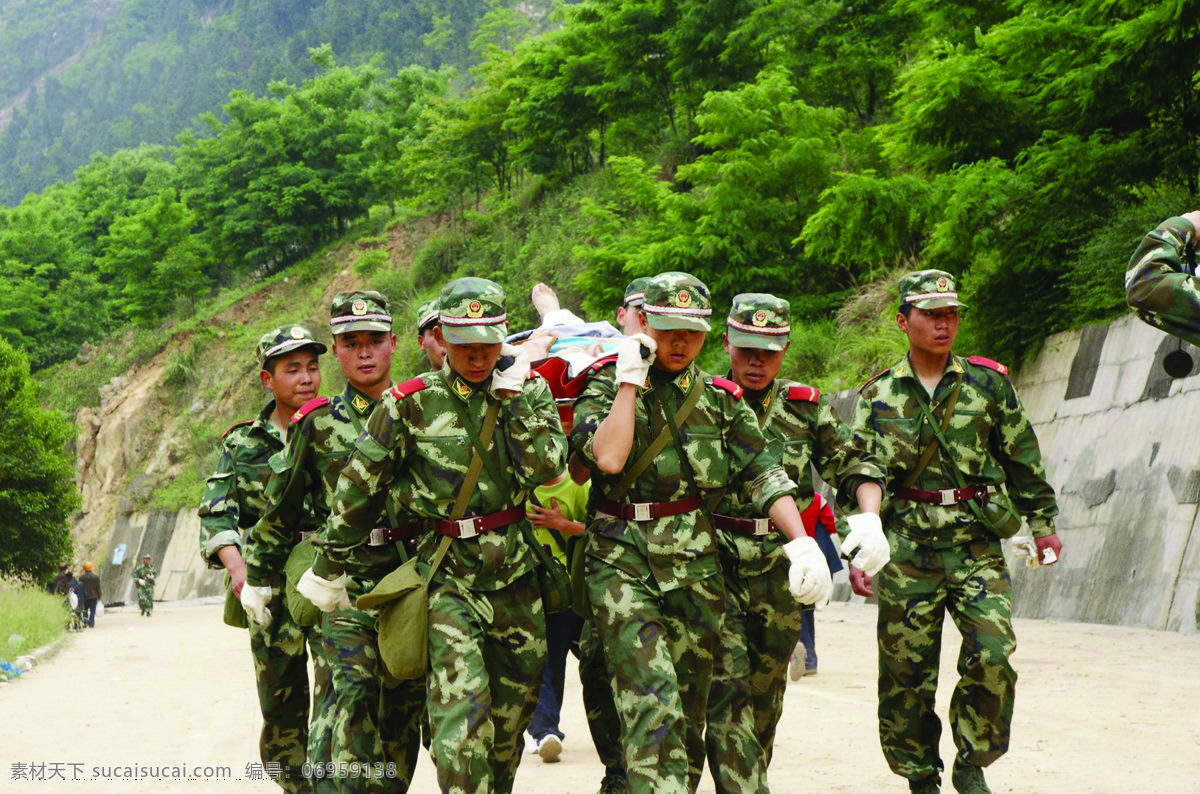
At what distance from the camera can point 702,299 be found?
636 cm

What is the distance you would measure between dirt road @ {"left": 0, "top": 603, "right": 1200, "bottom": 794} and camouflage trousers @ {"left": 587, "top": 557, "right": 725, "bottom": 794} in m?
1.67

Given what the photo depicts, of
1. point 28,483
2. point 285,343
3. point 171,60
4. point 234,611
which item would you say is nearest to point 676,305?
point 285,343

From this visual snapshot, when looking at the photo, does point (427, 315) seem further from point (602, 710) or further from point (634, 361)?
point (602, 710)

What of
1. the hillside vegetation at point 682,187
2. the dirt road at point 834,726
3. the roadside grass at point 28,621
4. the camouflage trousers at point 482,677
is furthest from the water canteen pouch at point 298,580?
the roadside grass at point 28,621

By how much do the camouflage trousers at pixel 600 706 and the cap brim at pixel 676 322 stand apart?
69.5 inches

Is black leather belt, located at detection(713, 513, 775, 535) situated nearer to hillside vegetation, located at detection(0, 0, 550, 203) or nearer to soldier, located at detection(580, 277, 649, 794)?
soldier, located at detection(580, 277, 649, 794)

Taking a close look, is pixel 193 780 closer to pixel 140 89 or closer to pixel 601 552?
pixel 601 552

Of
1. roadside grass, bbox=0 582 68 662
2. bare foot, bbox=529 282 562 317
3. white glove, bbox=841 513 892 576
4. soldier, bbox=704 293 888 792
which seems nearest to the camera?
white glove, bbox=841 513 892 576

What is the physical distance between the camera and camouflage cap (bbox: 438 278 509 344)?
19.9 feet

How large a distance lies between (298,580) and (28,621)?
18.1m

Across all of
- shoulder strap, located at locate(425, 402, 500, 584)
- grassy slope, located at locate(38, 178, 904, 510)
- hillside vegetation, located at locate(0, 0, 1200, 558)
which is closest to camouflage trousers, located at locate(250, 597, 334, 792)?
shoulder strap, located at locate(425, 402, 500, 584)

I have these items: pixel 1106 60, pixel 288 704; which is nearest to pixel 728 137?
pixel 1106 60

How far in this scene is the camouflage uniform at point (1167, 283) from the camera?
15.8ft

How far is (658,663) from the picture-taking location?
5.94 m
